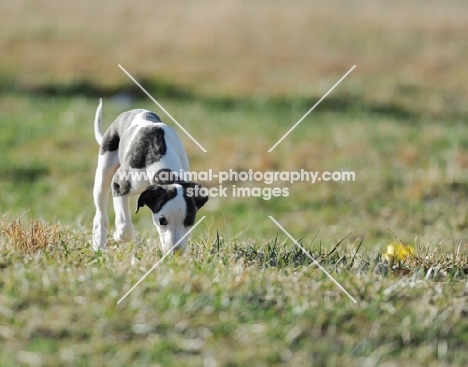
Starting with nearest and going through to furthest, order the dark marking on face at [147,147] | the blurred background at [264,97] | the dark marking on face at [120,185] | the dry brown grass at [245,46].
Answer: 1. the dark marking on face at [147,147]
2. the dark marking on face at [120,185]
3. the blurred background at [264,97]
4. the dry brown grass at [245,46]

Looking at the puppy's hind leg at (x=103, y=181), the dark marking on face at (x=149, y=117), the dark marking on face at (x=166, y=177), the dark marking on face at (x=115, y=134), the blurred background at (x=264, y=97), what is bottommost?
the blurred background at (x=264, y=97)

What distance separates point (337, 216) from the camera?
36.3 ft

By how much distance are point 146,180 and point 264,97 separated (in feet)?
38.9

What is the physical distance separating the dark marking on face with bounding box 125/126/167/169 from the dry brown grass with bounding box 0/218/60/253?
30.4 inches

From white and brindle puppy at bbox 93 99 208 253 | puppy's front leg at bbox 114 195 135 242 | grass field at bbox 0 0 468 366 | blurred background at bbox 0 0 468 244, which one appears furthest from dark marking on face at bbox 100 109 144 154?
blurred background at bbox 0 0 468 244

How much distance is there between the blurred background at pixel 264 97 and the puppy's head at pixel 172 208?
1.53 metres

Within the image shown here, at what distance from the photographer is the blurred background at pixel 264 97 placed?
1142cm

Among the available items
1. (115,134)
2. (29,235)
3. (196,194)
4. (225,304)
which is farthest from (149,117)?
(225,304)

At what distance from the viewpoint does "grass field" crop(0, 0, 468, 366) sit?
4.34 metres

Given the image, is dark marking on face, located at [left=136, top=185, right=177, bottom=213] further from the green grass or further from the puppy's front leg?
the puppy's front leg

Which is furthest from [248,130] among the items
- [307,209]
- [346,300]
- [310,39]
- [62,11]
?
[62,11]

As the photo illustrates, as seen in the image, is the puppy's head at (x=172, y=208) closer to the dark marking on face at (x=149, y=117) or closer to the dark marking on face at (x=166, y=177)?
the dark marking on face at (x=166, y=177)

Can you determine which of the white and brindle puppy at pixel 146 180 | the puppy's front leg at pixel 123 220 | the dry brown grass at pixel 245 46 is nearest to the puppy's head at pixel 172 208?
the white and brindle puppy at pixel 146 180

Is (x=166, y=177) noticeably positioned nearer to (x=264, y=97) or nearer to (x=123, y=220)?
(x=123, y=220)
